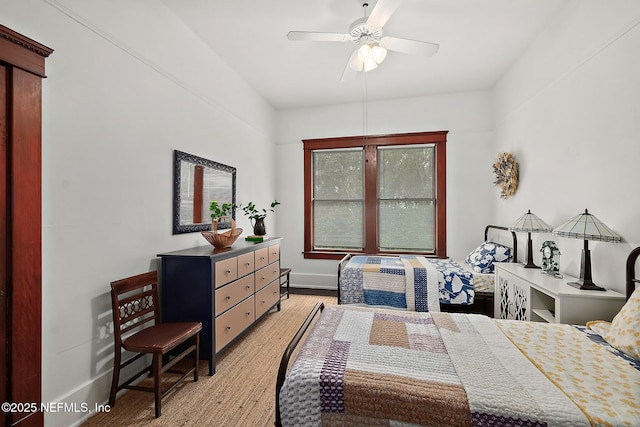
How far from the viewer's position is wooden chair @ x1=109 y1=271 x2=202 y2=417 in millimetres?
1882

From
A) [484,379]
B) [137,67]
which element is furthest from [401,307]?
[137,67]

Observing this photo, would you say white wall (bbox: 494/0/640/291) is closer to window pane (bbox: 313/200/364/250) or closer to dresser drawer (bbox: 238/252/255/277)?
window pane (bbox: 313/200/364/250)

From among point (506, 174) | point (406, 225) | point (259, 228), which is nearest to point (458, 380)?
point (259, 228)

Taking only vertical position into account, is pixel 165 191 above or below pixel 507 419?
above

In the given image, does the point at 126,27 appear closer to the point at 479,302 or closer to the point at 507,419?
the point at 507,419

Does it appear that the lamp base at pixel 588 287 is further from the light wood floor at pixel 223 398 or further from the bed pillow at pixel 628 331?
the light wood floor at pixel 223 398

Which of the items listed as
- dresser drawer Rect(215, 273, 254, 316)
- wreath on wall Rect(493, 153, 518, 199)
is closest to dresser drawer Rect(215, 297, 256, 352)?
dresser drawer Rect(215, 273, 254, 316)

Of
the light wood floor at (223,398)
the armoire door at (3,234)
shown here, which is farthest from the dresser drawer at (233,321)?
the armoire door at (3,234)

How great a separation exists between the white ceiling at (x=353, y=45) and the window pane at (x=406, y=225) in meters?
1.73

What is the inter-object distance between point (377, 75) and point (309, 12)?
4.99ft

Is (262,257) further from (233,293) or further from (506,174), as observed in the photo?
(506,174)

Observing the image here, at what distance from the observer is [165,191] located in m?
2.58

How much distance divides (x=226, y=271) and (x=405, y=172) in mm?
3281

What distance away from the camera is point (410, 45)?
97.9 inches
